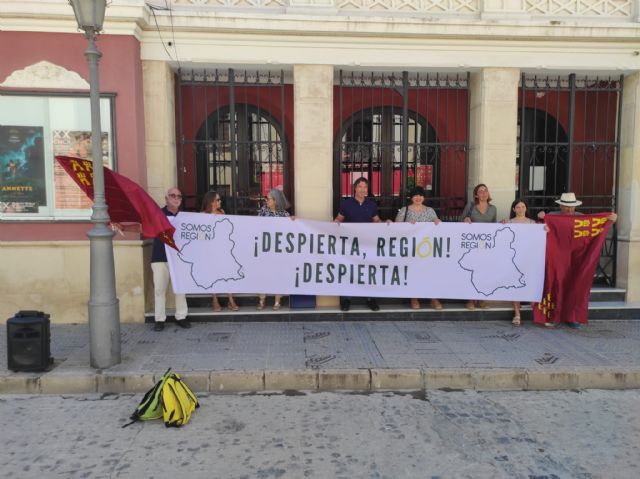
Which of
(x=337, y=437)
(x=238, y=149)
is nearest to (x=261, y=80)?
(x=238, y=149)

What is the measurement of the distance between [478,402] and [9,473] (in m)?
4.27

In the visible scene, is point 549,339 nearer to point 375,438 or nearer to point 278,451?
point 375,438

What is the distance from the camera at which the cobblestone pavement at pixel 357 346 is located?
5816mm

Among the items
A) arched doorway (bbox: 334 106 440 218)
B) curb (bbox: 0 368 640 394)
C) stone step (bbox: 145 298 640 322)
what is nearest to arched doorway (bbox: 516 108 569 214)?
arched doorway (bbox: 334 106 440 218)

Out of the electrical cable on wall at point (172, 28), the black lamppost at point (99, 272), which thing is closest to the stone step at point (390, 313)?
the black lamppost at point (99, 272)

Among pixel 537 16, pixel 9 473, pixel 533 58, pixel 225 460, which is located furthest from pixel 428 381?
pixel 537 16

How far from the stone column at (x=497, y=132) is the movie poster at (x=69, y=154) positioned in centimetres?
579

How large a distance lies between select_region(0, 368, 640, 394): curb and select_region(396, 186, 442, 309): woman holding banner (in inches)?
90.8

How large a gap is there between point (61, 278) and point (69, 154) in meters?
1.82

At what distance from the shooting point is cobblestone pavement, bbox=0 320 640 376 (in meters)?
5.82

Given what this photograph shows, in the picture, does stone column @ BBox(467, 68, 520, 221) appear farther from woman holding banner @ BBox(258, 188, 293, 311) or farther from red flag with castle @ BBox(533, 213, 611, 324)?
woman holding banner @ BBox(258, 188, 293, 311)

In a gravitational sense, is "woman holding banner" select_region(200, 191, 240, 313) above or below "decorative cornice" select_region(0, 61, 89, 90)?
below

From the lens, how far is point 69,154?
23.5ft

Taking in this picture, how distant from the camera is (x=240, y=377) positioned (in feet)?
18.0
